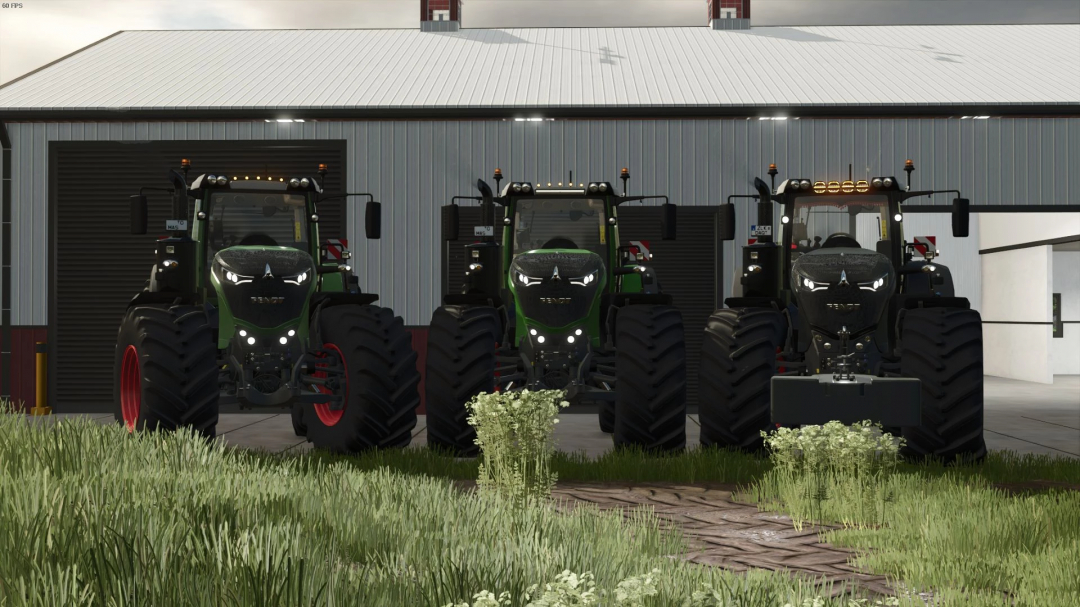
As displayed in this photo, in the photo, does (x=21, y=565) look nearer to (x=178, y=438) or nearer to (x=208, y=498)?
(x=208, y=498)

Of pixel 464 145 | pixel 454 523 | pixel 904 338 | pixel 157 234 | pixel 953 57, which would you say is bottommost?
pixel 454 523

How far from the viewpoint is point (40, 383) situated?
53.2 ft

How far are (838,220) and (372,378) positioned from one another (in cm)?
486

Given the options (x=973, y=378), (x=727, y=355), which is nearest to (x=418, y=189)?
(x=727, y=355)

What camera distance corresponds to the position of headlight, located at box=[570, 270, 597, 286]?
1034 centimetres

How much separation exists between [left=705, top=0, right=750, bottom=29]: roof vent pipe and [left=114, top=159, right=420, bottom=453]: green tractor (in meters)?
14.0

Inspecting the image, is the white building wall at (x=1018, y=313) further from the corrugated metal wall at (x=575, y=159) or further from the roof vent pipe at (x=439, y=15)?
the roof vent pipe at (x=439, y=15)

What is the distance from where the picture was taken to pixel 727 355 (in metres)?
9.60

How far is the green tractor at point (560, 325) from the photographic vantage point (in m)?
9.87

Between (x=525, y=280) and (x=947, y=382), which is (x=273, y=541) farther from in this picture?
(x=947, y=382)

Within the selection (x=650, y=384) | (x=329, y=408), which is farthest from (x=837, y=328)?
(x=329, y=408)

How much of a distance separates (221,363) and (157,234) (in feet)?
26.7

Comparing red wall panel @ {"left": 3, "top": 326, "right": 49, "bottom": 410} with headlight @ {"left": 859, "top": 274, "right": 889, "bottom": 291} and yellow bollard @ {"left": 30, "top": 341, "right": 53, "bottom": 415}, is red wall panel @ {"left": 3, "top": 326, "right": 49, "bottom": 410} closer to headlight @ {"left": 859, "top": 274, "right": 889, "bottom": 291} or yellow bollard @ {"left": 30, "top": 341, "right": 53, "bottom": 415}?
yellow bollard @ {"left": 30, "top": 341, "right": 53, "bottom": 415}

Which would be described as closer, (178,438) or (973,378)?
(178,438)
